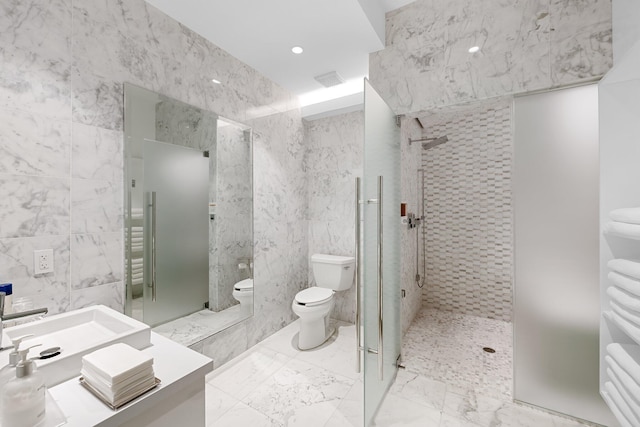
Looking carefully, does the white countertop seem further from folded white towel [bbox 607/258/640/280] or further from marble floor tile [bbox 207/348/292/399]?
folded white towel [bbox 607/258/640/280]

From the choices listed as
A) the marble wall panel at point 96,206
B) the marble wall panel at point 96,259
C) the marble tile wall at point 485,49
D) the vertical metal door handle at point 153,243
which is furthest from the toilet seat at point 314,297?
the marble tile wall at point 485,49

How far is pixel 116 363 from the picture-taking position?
811 mm

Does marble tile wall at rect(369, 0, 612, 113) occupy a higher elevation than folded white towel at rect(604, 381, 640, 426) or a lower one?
higher

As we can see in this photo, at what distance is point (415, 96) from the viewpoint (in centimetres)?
204

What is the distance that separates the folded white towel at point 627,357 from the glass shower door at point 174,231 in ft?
7.53

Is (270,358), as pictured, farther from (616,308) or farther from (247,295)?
(616,308)

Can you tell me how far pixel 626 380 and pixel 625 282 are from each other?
0.33 metres

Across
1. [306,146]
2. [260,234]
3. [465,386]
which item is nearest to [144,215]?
[260,234]

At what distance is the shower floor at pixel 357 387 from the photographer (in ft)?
5.37

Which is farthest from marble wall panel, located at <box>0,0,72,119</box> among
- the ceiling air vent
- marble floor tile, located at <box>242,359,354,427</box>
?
marble floor tile, located at <box>242,359,354,427</box>

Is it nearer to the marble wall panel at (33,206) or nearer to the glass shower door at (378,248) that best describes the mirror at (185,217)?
the marble wall panel at (33,206)

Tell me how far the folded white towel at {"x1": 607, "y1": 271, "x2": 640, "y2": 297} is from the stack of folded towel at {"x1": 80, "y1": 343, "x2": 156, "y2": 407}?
160 cm

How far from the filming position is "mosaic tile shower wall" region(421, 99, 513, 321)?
309cm

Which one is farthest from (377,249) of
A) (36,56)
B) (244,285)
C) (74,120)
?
(36,56)
